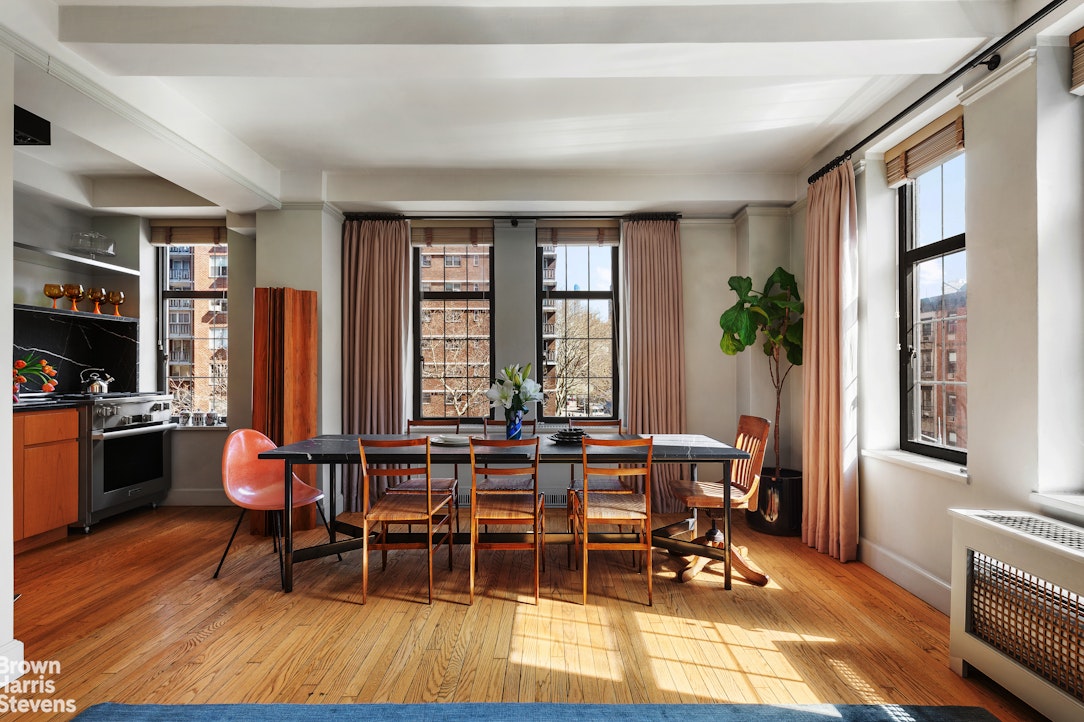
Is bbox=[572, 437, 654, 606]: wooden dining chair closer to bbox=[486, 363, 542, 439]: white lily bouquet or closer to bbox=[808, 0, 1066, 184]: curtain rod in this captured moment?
bbox=[486, 363, 542, 439]: white lily bouquet

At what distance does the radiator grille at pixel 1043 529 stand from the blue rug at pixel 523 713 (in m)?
0.67

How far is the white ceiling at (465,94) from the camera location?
8.48 feet

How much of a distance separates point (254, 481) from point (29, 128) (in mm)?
2298

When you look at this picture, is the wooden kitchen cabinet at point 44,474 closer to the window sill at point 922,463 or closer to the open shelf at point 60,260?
the open shelf at point 60,260

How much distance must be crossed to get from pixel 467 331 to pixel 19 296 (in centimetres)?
359

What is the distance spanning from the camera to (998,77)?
8.55ft

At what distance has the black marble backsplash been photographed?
4.61 m

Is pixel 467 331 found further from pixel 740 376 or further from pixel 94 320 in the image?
pixel 94 320

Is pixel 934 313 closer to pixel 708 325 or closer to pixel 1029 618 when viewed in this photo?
pixel 1029 618

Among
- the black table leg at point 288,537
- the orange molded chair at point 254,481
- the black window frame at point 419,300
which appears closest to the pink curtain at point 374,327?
the black window frame at point 419,300

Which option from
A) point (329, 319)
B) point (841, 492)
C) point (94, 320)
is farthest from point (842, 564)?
point (94, 320)

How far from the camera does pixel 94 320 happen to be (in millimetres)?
5117

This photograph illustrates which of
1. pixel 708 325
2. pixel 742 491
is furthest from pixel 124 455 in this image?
pixel 708 325

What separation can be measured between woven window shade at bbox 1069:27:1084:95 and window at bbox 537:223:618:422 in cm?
357
